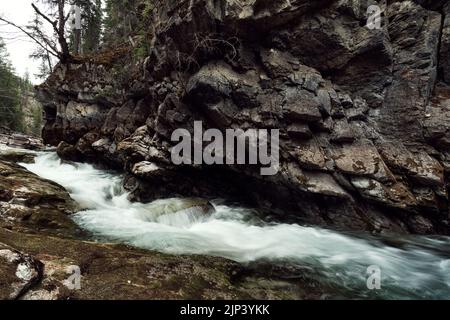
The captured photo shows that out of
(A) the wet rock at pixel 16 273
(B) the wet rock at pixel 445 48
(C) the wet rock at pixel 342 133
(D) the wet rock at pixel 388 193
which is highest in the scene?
(B) the wet rock at pixel 445 48

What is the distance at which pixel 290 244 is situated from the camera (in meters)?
7.58

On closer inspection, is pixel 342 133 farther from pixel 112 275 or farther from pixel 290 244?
pixel 112 275

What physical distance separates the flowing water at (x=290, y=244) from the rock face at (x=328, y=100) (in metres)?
1.01

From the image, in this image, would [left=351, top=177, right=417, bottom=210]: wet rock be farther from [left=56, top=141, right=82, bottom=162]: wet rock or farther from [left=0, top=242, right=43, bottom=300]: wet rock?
[left=56, top=141, right=82, bottom=162]: wet rock

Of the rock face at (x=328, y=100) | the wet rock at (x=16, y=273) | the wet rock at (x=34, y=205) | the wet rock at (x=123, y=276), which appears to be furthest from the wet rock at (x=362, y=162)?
the wet rock at (x=16, y=273)

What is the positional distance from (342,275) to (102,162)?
46.4 ft

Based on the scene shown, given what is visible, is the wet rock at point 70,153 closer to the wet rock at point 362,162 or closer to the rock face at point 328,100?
the rock face at point 328,100

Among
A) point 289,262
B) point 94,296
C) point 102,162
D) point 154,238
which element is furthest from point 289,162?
point 102,162

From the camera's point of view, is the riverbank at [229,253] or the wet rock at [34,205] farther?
the wet rock at [34,205]

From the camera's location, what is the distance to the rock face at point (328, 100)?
8711 millimetres

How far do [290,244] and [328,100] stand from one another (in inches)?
191

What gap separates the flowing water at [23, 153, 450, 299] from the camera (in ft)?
19.1

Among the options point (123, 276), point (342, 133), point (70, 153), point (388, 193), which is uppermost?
point (342, 133)

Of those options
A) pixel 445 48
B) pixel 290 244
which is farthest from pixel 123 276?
pixel 445 48
